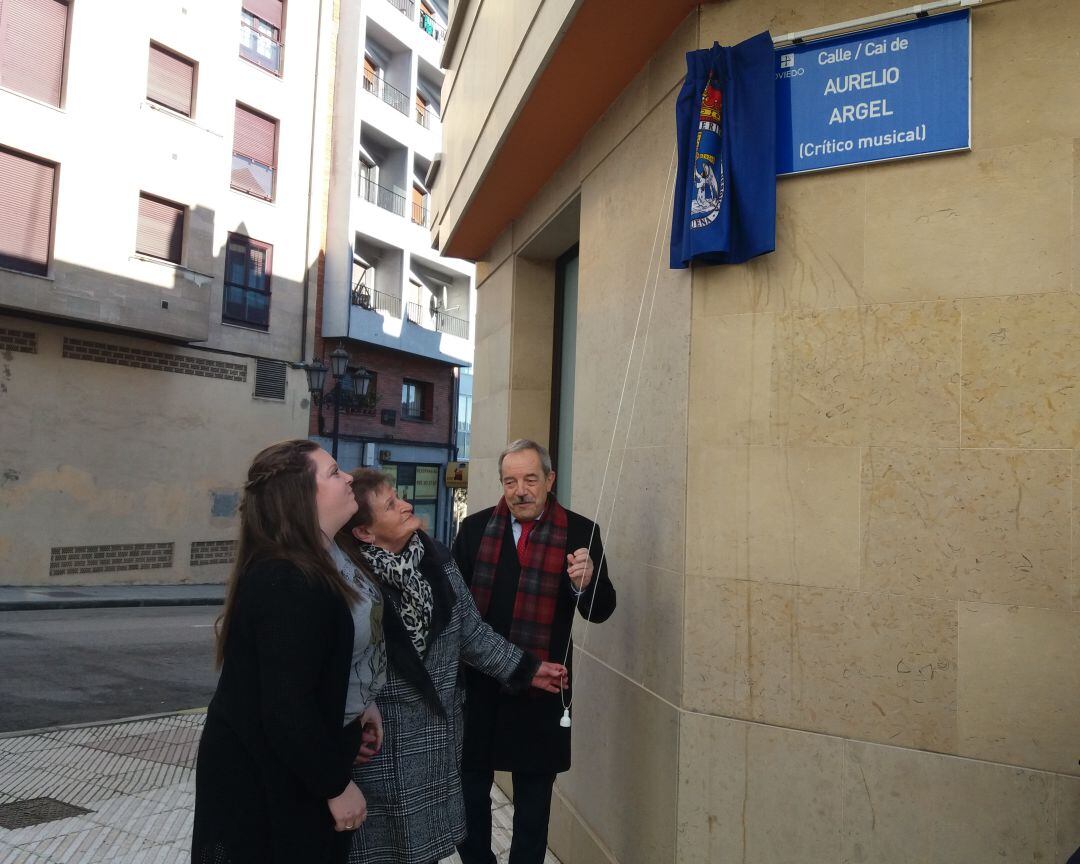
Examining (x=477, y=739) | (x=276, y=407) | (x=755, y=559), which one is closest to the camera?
(x=755, y=559)

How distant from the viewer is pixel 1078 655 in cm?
304

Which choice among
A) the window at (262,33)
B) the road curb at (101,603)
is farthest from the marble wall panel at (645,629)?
the window at (262,33)

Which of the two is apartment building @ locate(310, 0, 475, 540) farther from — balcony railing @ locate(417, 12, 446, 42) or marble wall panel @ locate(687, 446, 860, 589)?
marble wall panel @ locate(687, 446, 860, 589)

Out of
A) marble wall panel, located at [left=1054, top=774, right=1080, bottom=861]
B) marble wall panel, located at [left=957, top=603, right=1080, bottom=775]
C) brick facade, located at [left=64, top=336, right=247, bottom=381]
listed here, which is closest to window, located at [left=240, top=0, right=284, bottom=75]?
brick facade, located at [left=64, top=336, right=247, bottom=381]

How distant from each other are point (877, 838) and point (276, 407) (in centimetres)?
2137

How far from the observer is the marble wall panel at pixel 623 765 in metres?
3.78

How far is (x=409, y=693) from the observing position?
3.08 m

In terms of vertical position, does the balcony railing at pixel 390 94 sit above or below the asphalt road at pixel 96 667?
above

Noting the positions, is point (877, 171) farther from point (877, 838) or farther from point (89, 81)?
point (89, 81)

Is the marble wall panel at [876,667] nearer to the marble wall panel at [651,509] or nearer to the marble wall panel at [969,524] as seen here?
the marble wall panel at [969,524]

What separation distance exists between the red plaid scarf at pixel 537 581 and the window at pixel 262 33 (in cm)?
2226

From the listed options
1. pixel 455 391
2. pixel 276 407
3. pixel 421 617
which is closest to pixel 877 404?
pixel 421 617

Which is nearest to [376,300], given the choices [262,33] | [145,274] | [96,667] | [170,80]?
[262,33]

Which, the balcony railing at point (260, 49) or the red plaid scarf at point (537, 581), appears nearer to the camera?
the red plaid scarf at point (537, 581)
